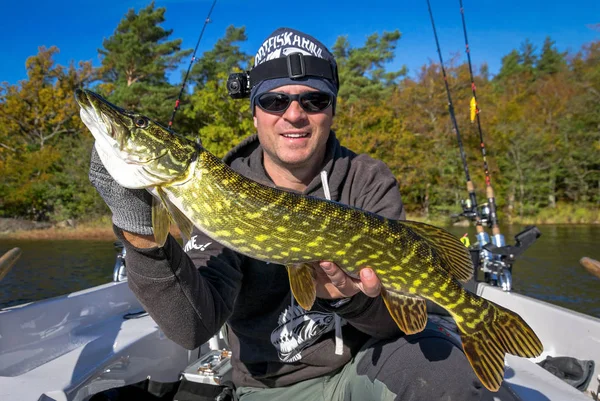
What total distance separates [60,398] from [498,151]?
27.6 m

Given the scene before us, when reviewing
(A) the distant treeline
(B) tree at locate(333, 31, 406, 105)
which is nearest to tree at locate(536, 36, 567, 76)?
(A) the distant treeline

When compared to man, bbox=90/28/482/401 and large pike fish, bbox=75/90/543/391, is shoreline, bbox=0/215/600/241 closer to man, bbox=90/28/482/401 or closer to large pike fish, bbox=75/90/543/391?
man, bbox=90/28/482/401

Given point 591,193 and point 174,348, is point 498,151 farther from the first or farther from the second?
point 174,348

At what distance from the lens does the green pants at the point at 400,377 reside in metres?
1.69

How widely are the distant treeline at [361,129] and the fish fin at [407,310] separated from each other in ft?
69.1

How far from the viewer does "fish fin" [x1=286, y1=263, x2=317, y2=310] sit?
1740 millimetres

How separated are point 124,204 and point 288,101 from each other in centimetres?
111

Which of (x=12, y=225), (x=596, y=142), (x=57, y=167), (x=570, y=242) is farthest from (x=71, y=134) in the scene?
(x=596, y=142)

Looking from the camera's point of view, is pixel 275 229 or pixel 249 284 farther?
pixel 249 284

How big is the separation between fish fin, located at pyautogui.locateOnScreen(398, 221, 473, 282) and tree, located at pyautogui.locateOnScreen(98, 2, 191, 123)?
2095 cm

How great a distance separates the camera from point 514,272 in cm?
944

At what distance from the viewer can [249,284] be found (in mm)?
2150

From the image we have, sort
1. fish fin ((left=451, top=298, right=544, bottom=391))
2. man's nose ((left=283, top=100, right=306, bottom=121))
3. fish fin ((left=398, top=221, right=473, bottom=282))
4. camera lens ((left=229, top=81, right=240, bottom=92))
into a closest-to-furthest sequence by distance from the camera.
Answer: fish fin ((left=451, top=298, right=544, bottom=391)), fish fin ((left=398, top=221, right=473, bottom=282)), man's nose ((left=283, top=100, right=306, bottom=121)), camera lens ((left=229, top=81, right=240, bottom=92))

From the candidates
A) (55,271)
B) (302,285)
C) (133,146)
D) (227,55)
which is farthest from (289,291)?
(227,55)
